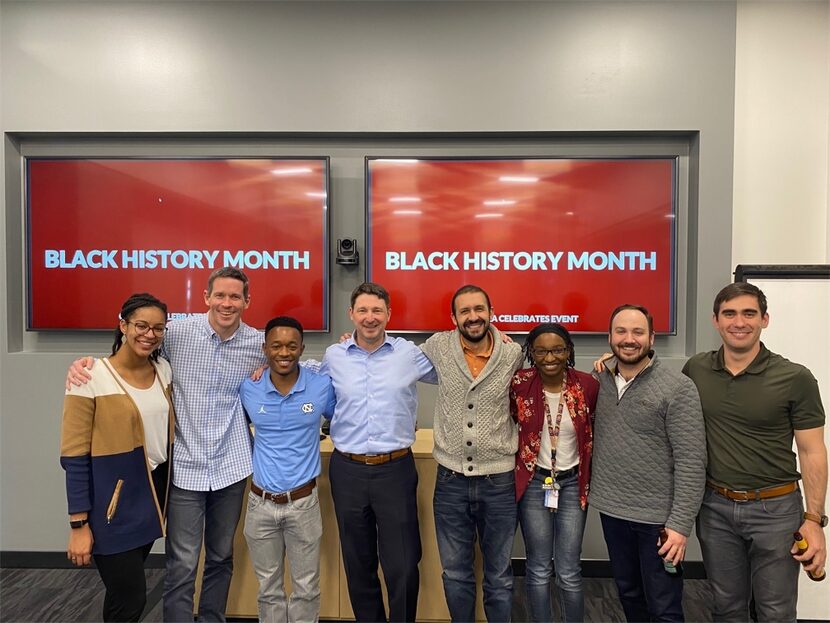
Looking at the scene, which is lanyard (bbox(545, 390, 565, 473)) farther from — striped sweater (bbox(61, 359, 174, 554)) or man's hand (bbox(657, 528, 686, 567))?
striped sweater (bbox(61, 359, 174, 554))

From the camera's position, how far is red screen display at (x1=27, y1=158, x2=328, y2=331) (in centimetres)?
314

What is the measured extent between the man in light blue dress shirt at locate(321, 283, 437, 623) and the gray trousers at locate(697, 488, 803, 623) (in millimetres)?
1242

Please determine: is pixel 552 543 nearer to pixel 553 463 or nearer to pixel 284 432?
pixel 553 463

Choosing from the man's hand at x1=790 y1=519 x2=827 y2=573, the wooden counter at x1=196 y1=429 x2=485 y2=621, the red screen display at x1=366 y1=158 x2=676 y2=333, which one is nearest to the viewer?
the man's hand at x1=790 y1=519 x2=827 y2=573

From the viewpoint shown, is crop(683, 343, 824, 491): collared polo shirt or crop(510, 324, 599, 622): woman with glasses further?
A: crop(510, 324, 599, 622): woman with glasses

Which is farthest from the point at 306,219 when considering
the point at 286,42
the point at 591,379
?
the point at 591,379

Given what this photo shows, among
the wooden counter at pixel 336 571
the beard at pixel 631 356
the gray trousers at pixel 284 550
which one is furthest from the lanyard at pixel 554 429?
the gray trousers at pixel 284 550

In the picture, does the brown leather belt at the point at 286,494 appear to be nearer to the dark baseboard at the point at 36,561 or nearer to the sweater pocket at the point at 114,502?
the sweater pocket at the point at 114,502

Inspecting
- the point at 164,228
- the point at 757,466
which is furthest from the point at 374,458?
the point at 164,228

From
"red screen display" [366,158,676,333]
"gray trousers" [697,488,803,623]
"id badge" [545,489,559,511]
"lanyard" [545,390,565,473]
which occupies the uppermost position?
"red screen display" [366,158,676,333]

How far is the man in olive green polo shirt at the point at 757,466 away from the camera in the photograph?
1.82m

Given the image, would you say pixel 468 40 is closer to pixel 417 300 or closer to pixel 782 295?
pixel 417 300

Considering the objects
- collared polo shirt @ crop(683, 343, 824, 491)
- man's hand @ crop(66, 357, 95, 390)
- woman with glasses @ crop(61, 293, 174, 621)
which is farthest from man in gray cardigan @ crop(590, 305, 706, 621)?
man's hand @ crop(66, 357, 95, 390)

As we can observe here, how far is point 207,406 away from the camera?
2.12 m
